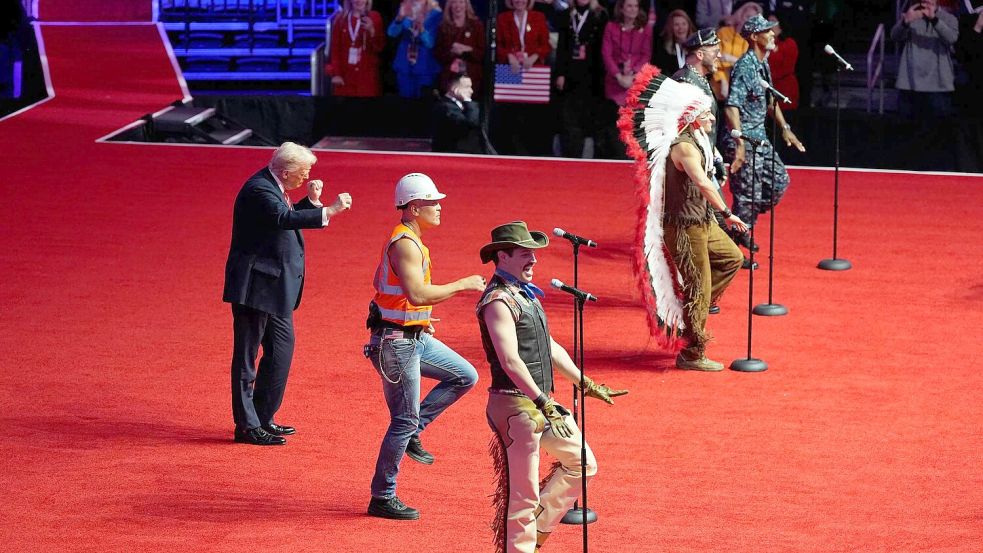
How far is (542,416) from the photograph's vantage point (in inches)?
265

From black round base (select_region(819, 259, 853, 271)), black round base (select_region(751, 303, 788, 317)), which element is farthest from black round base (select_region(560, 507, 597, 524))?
black round base (select_region(819, 259, 853, 271))

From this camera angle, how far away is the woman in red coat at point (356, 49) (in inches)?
789

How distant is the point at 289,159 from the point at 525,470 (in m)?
2.80

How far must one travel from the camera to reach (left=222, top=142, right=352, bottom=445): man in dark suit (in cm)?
866

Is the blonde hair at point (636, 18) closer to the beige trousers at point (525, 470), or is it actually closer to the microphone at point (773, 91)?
the microphone at point (773, 91)

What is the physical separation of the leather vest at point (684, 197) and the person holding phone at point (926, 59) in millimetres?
8896

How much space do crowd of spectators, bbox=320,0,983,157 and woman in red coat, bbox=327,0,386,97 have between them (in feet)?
0.04

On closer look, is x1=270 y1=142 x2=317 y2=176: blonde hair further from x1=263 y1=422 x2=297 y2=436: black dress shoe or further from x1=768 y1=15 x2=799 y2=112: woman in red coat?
x1=768 y1=15 x2=799 y2=112: woman in red coat

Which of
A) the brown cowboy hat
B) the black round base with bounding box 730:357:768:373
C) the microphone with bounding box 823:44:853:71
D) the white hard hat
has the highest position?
the microphone with bounding box 823:44:853:71

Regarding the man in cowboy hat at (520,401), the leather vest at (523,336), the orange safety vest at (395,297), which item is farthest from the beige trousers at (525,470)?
the orange safety vest at (395,297)

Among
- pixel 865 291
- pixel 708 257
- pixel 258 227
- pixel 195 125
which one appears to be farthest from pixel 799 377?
pixel 195 125

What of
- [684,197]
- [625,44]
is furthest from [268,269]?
[625,44]

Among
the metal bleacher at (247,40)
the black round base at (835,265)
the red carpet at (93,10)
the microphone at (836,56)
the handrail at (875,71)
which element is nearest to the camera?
the microphone at (836,56)

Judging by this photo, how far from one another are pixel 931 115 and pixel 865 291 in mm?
6569
